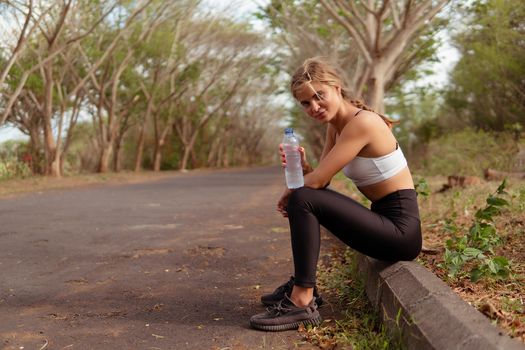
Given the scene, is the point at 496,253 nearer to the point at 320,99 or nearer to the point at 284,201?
the point at 284,201

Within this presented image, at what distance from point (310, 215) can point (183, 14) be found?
21.3m

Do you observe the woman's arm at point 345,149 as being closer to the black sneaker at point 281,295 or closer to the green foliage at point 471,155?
the black sneaker at point 281,295

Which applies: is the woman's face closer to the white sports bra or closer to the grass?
the white sports bra

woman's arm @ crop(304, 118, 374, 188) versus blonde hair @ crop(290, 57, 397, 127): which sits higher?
blonde hair @ crop(290, 57, 397, 127)

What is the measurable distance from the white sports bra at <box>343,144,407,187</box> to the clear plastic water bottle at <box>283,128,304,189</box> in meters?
0.35

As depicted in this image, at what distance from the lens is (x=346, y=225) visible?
10.9 ft

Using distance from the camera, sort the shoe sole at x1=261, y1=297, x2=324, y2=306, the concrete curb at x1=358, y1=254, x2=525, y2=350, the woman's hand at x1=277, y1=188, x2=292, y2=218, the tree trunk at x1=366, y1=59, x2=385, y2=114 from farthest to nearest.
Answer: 1. the tree trunk at x1=366, y1=59, x2=385, y2=114
2. the shoe sole at x1=261, y1=297, x2=324, y2=306
3. the woman's hand at x1=277, y1=188, x2=292, y2=218
4. the concrete curb at x1=358, y1=254, x2=525, y2=350

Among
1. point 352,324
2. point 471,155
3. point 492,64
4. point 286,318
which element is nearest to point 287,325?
point 286,318

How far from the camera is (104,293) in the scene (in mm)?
4184

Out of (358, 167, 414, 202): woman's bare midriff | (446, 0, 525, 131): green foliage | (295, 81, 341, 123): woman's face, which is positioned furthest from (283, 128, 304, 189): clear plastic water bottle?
(446, 0, 525, 131): green foliage

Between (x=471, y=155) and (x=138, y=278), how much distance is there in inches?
454

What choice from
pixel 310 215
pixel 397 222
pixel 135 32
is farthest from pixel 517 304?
pixel 135 32

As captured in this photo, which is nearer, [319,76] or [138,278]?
[319,76]

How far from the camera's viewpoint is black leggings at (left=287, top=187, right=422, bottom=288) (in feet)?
10.8
